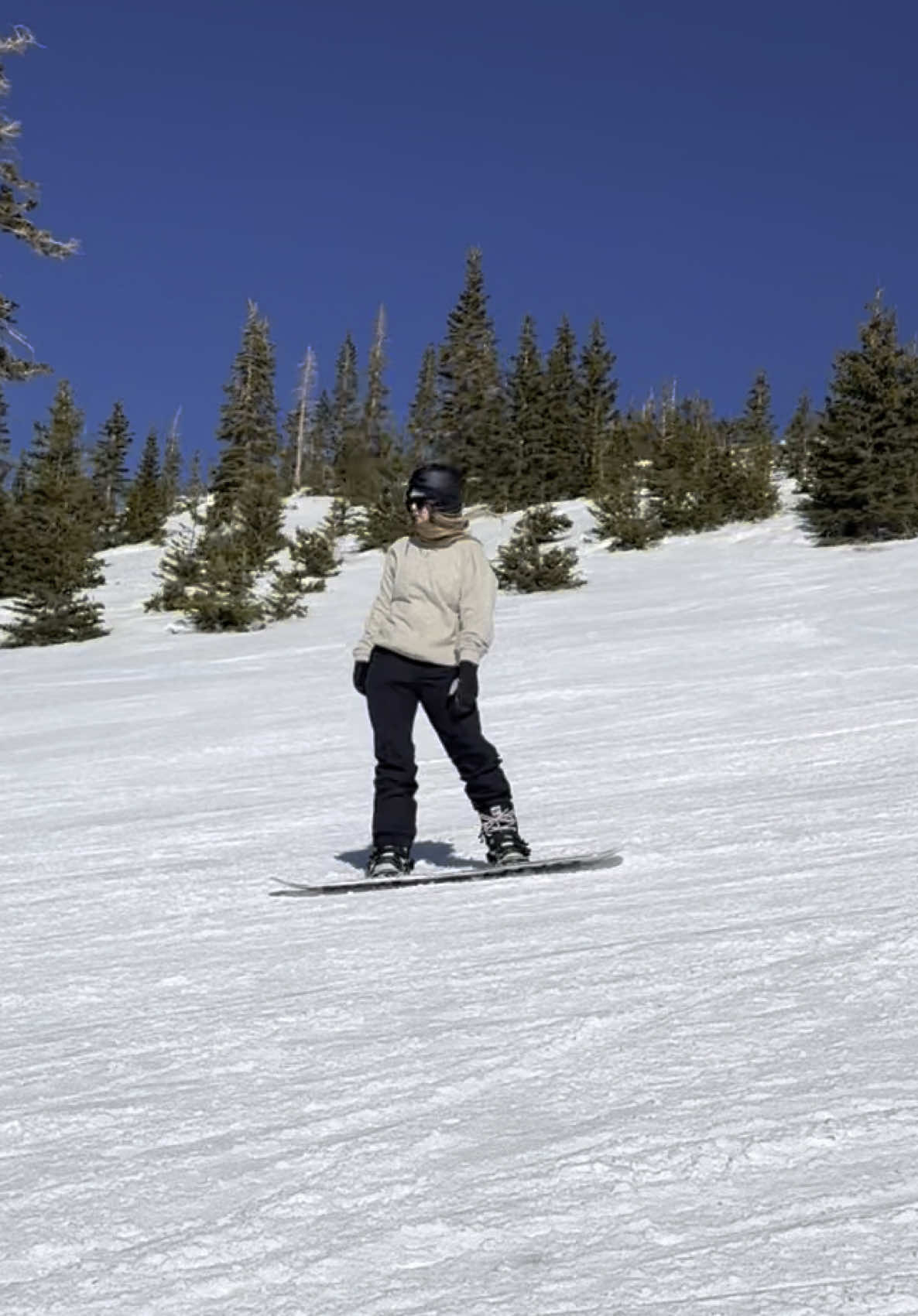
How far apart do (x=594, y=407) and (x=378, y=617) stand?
52.6m

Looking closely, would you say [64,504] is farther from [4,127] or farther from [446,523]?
[446,523]

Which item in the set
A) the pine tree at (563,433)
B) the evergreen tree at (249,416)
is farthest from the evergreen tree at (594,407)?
the evergreen tree at (249,416)

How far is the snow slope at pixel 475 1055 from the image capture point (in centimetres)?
185

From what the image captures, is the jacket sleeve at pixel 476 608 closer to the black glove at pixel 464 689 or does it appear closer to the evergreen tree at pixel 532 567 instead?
the black glove at pixel 464 689

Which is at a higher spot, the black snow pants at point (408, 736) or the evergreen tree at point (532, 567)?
the evergreen tree at point (532, 567)

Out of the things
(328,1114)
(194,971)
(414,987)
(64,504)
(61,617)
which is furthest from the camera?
(64,504)

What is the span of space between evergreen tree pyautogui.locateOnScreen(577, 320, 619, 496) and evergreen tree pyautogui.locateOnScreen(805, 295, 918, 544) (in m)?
15.8

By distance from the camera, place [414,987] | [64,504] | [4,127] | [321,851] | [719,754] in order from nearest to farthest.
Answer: [414,987] → [321,851] → [719,754] → [4,127] → [64,504]

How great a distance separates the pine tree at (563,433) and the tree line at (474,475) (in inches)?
4.5

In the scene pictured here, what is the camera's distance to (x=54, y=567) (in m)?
25.6

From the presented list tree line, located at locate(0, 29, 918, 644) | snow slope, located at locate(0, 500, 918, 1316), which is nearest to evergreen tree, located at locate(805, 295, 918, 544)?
tree line, located at locate(0, 29, 918, 644)

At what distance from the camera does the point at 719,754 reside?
813 cm

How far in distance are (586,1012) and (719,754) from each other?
5.29 metres

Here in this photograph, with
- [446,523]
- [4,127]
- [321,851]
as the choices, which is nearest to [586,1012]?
[446,523]
